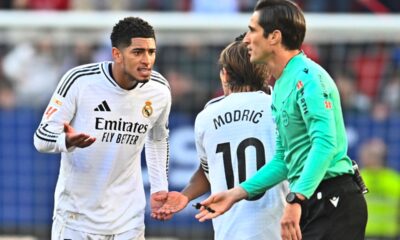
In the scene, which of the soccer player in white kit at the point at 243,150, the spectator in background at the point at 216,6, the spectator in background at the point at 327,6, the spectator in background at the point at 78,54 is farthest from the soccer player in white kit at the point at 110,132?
the spectator in background at the point at 327,6

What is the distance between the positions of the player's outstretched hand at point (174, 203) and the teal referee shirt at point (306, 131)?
111 cm

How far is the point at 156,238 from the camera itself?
13336 mm

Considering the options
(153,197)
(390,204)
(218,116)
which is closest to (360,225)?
(218,116)

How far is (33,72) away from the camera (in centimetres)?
1352

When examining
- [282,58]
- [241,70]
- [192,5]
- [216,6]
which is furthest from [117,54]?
[192,5]

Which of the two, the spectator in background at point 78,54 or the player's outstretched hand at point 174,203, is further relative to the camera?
the spectator in background at point 78,54

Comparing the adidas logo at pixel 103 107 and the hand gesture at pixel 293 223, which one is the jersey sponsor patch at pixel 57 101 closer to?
the adidas logo at pixel 103 107

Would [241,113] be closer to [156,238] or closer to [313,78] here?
[313,78]

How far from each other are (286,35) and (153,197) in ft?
6.91

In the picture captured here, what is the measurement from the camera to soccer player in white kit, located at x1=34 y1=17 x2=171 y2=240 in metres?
7.85

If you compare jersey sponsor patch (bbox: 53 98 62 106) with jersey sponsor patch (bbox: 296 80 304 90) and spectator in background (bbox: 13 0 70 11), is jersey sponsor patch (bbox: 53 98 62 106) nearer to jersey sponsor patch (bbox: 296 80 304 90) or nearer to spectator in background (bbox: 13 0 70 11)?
jersey sponsor patch (bbox: 296 80 304 90)

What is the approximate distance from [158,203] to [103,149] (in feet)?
1.75

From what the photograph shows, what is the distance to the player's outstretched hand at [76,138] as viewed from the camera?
7.04 metres

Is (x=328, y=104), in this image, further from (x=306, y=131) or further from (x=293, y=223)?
(x=293, y=223)
